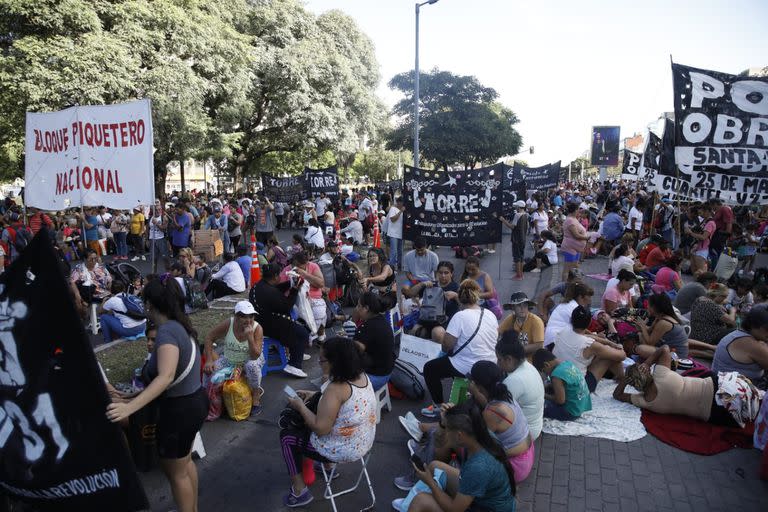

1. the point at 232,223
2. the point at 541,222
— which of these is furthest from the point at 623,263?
the point at 232,223

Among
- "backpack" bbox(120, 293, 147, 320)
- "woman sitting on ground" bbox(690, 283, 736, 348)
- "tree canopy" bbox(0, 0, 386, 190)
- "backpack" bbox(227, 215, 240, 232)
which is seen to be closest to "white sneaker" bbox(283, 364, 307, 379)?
"backpack" bbox(120, 293, 147, 320)

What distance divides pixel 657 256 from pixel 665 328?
5264mm

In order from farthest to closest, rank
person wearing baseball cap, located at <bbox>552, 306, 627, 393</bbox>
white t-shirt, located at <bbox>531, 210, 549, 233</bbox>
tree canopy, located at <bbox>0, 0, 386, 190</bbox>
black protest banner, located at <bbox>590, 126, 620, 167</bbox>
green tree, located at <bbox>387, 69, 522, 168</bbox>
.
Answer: black protest banner, located at <bbox>590, 126, 620, 167</bbox> → green tree, located at <bbox>387, 69, 522, 168</bbox> → tree canopy, located at <bbox>0, 0, 386, 190</bbox> → white t-shirt, located at <bbox>531, 210, 549, 233</bbox> → person wearing baseball cap, located at <bbox>552, 306, 627, 393</bbox>

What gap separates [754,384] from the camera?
216 inches

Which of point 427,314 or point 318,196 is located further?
point 318,196

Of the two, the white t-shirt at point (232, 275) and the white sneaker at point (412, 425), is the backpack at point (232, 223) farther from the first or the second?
the white sneaker at point (412, 425)

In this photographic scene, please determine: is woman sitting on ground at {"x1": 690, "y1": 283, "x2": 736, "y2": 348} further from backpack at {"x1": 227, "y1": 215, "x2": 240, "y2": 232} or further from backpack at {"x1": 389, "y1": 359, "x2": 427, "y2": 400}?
backpack at {"x1": 227, "y1": 215, "x2": 240, "y2": 232}

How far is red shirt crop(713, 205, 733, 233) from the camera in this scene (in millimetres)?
11586

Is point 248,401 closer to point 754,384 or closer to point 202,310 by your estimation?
point 202,310

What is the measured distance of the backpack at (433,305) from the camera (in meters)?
7.21

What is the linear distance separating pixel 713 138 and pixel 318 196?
44.9ft

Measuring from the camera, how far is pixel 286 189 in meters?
20.4

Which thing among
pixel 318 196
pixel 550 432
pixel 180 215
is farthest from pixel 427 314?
pixel 318 196

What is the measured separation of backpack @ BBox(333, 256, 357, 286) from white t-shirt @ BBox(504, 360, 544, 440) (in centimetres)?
556
